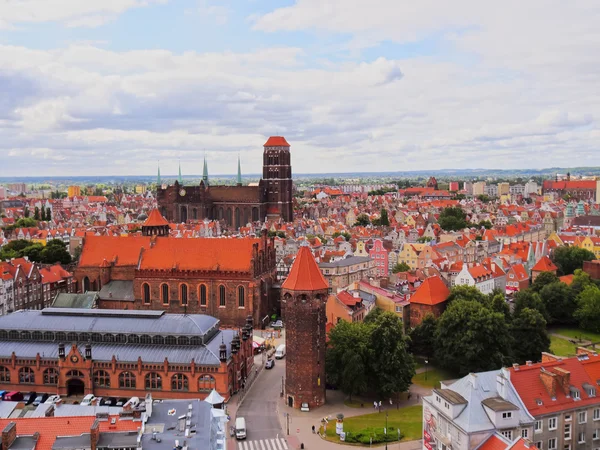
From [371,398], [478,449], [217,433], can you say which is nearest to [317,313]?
[371,398]

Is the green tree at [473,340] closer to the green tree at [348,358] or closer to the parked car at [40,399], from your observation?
the green tree at [348,358]

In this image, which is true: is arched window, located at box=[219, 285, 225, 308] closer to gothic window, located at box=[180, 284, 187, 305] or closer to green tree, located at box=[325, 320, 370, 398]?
gothic window, located at box=[180, 284, 187, 305]

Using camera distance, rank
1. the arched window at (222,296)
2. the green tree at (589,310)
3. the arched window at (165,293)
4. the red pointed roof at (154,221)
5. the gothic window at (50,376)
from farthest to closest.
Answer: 1. the red pointed roof at (154,221)
2. the green tree at (589,310)
3. the arched window at (165,293)
4. the arched window at (222,296)
5. the gothic window at (50,376)

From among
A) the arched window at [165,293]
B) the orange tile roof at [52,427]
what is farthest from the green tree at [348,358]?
the arched window at [165,293]

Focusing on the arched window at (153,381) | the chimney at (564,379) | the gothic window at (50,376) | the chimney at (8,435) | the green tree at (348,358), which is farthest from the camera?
the gothic window at (50,376)

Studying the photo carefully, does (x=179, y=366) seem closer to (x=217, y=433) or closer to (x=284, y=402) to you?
(x=284, y=402)

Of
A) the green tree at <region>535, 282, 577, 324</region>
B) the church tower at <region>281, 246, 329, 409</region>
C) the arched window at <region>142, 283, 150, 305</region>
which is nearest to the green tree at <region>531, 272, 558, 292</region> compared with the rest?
the green tree at <region>535, 282, 577, 324</region>
